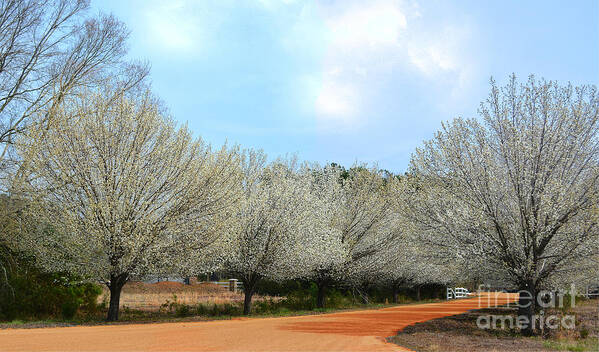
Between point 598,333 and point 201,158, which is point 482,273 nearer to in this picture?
point 598,333

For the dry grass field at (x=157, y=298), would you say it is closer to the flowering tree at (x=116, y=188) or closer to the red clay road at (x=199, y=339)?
the flowering tree at (x=116, y=188)

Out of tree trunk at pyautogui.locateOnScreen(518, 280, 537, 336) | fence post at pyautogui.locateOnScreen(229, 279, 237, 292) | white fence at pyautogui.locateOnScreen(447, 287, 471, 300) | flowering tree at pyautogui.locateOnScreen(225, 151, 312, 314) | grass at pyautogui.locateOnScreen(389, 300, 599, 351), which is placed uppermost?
flowering tree at pyautogui.locateOnScreen(225, 151, 312, 314)

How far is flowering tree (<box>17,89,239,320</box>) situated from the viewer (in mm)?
16266

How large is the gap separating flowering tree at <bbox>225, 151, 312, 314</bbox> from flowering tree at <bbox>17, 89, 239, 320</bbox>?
159 inches

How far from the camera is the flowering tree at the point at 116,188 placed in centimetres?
1627

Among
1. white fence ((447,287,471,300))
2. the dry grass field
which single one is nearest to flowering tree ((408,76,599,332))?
the dry grass field

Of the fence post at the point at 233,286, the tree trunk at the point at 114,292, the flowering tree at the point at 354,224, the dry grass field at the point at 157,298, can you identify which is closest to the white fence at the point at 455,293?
the flowering tree at the point at 354,224

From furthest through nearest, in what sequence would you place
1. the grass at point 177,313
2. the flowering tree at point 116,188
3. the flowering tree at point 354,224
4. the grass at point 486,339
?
the flowering tree at point 354,224
the grass at point 177,313
the flowering tree at point 116,188
the grass at point 486,339

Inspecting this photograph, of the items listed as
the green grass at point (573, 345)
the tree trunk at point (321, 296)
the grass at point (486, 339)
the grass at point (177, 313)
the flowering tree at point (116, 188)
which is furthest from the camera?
the tree trunk at point (321, 296)

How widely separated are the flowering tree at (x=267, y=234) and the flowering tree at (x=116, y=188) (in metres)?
4.03

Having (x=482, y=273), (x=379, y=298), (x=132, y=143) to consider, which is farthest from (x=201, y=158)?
(x=379, y=298)

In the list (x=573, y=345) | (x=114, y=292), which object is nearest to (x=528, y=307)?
(x=573, y=345)

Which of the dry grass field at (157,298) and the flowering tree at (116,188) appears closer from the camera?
the flowering tree at (116,188)

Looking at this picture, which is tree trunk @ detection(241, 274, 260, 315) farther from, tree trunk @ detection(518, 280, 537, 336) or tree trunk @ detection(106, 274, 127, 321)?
tree trunk @ detection(518, 280, 537, 336)
